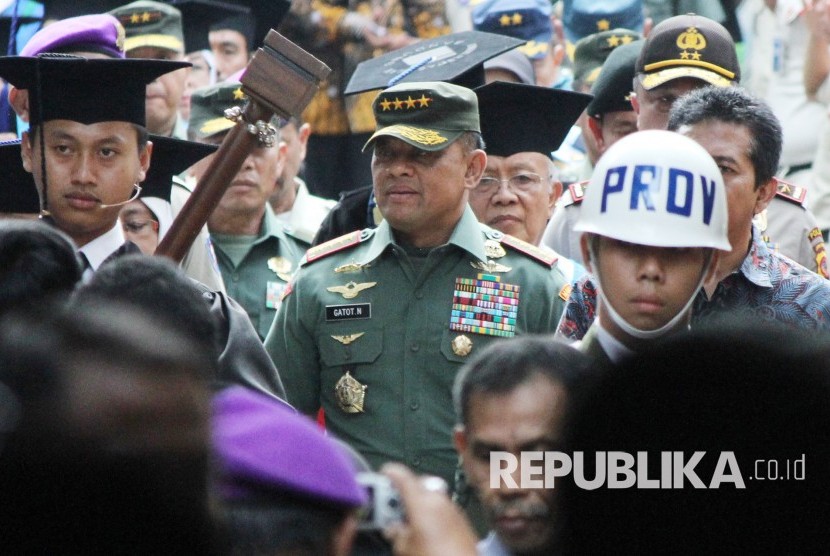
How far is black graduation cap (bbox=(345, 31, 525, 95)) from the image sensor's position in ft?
22.6

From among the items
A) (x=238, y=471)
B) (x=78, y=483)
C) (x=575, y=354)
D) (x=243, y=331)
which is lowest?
(x=243, y=331)

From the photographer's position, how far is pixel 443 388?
19.0 feet

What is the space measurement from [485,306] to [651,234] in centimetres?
182

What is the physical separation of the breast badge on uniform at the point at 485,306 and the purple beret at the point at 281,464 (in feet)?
11.7

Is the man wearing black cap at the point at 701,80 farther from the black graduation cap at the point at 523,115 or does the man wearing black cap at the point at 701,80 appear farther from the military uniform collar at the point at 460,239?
the military uniform collar at the point at 460,239

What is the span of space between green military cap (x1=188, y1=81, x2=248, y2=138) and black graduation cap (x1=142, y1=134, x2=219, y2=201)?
1.66m

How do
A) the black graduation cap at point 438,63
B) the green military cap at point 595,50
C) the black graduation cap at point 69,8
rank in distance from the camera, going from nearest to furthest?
the black graduation cap at point 438,63, the green military cap at point 595,50, the black graduation cap at point 69,8

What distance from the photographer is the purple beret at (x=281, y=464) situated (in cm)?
224

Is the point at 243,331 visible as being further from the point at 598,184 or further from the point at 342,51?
the point at 342,51

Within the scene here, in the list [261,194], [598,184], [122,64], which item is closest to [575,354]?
[598,184]

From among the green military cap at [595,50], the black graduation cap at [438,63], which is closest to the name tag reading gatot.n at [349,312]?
the black graduation cap at [438,63]

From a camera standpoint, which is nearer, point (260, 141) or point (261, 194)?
point (260, 141)

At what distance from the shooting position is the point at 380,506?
2.38 m

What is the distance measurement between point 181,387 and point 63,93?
376cm
